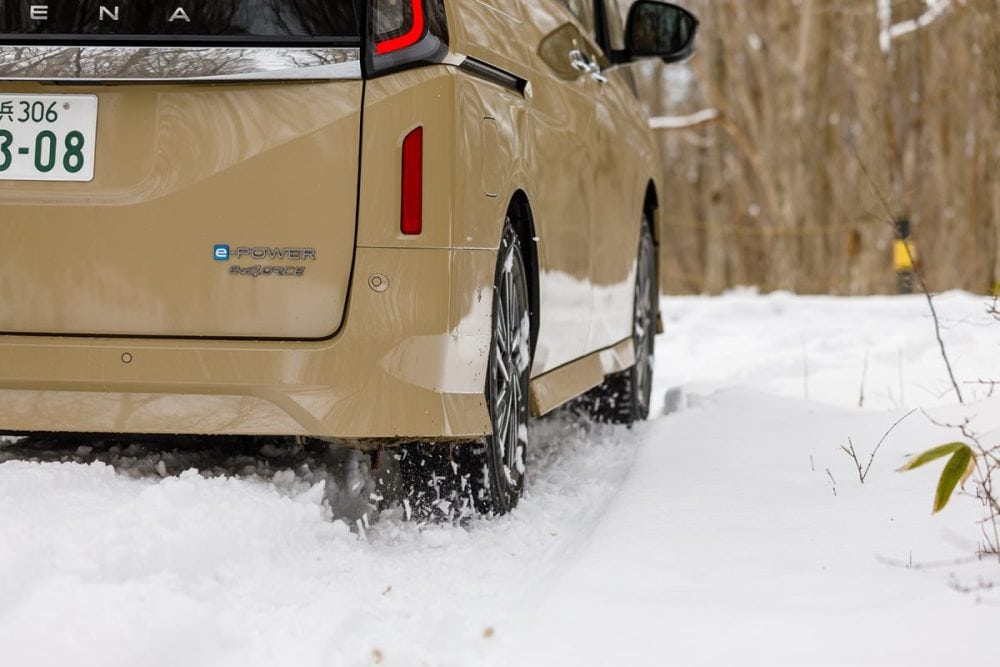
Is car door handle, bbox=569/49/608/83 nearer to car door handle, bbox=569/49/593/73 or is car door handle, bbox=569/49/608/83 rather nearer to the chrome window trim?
car door handle, bbox=569/49/593/73

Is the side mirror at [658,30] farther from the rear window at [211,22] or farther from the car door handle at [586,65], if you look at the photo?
the rear window at [211,22]

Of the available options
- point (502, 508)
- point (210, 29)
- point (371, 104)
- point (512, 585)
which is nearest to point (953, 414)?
point (502, 508)

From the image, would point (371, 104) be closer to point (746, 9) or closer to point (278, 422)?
point (278, 422)

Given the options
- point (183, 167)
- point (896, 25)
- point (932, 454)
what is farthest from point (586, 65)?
point (896, 25)

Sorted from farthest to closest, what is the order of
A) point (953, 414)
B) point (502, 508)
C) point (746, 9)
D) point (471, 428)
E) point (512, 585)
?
point (746, 9) → point (953, 414) → point (502, 508) → point (471, 428) → point (512, 585)

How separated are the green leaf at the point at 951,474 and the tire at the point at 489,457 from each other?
1261 mm

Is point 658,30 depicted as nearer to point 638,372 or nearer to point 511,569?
point 638,372

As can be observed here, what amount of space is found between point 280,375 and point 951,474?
1.57 m

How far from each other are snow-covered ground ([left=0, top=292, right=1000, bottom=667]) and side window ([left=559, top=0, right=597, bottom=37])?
1.74m

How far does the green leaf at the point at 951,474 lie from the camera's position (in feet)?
9.65

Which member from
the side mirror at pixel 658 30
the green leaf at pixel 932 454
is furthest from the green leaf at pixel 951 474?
the side mirror at pixel 658 30

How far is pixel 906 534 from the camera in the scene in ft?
11.7

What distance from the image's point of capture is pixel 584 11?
5.62 m

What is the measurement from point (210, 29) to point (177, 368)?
835 millimetres
